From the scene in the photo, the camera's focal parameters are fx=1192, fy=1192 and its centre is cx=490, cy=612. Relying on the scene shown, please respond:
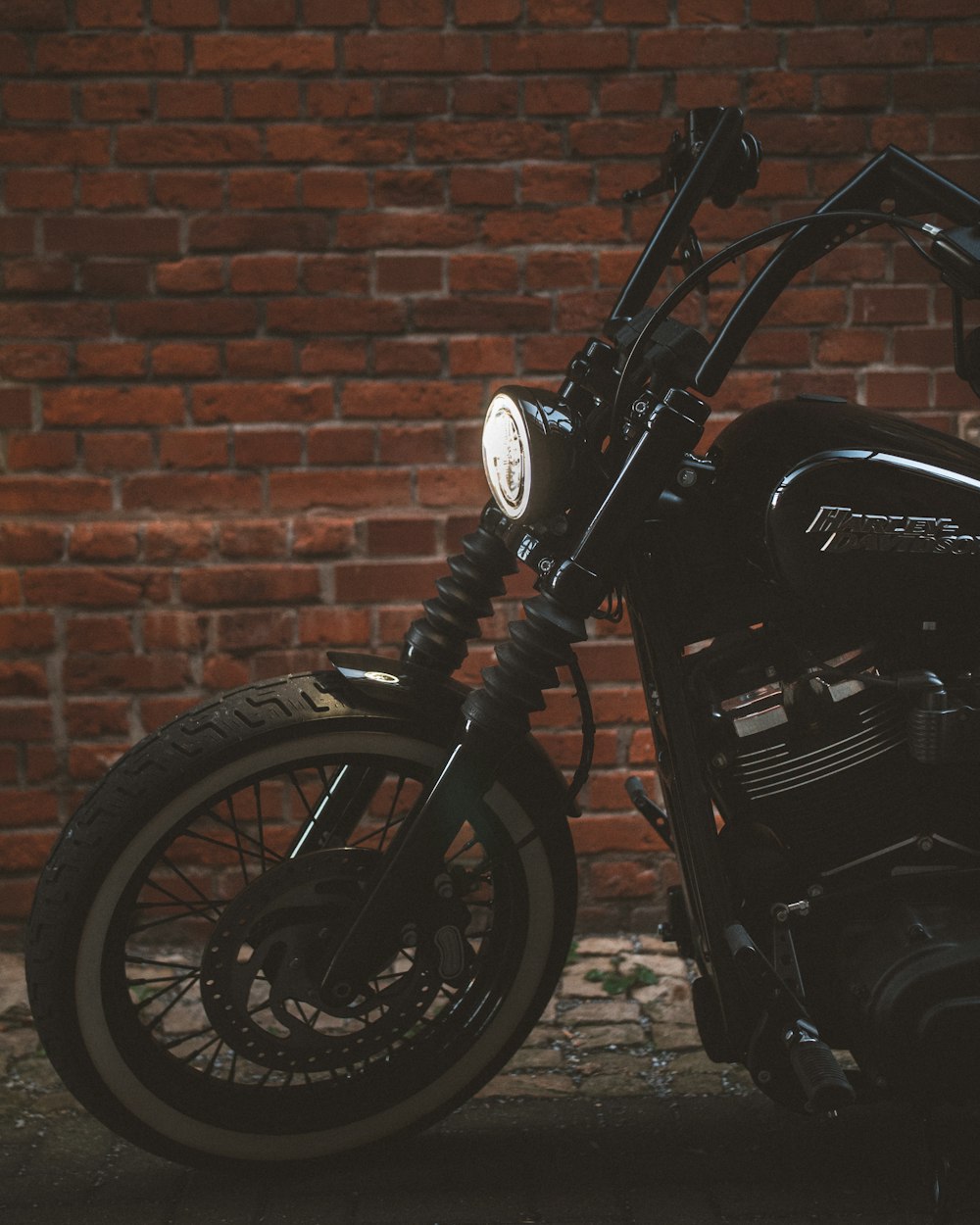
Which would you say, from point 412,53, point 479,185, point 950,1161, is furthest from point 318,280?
point 950,1161

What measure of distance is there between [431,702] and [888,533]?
2.17 feet

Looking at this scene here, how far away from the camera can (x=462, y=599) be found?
1.70 metres

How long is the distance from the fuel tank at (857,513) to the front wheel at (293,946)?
51cm

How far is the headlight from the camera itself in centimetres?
150

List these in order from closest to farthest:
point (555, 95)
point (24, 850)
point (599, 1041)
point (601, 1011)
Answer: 1. point (599, 1041)
2. point (601, 1011)
3. point (555, 95)
4. point (24, 850)

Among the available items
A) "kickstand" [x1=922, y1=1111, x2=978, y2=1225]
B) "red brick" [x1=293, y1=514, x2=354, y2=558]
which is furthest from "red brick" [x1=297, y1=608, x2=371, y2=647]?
"kickstand" [x1=922, y1=1111, x2=978, y2=1225]

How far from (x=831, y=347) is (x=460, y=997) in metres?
1.56

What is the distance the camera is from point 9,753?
2.53 metres

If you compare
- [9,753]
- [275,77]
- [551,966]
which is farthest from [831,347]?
[9,753]

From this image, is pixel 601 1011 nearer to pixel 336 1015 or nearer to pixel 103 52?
pixel 336 1015

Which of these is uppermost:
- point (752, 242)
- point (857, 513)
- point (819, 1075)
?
point (752, 242)

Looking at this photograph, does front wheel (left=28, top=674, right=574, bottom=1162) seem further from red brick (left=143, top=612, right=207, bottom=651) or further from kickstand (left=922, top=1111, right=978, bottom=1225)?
red brick (left=143, top=612, right=207, bottom=651)

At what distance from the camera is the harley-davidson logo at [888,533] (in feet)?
4.95

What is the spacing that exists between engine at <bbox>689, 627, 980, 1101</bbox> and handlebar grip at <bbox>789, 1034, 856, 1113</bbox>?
3.5 inches
